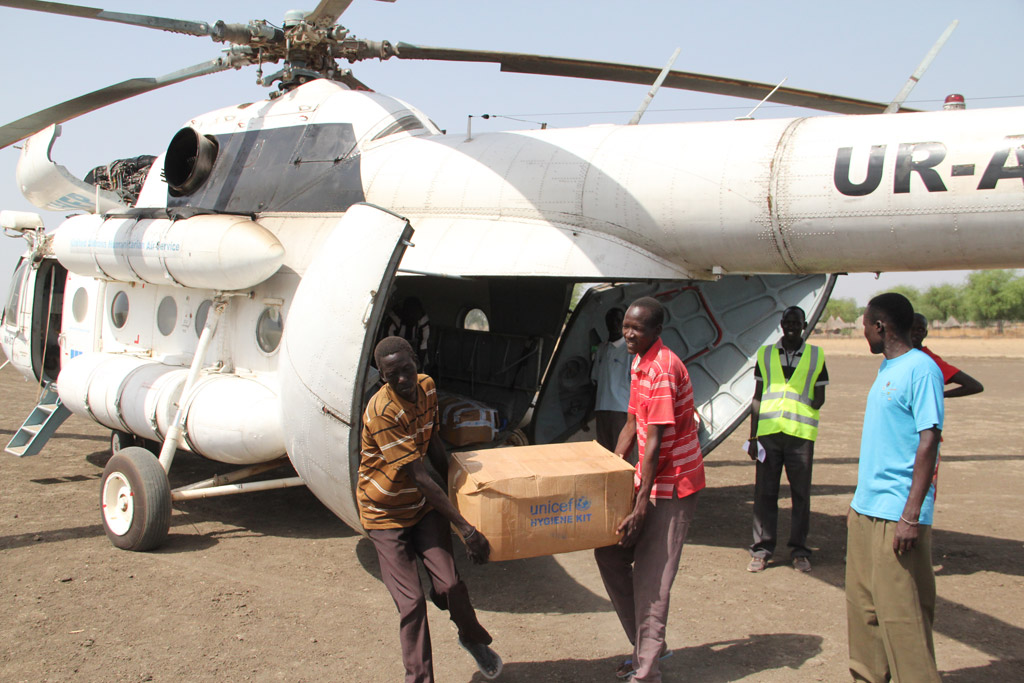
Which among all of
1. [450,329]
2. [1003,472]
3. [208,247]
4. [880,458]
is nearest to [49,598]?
[208,247]

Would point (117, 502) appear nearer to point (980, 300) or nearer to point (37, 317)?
point (37, 317)

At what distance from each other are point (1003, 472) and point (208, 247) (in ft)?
28.7

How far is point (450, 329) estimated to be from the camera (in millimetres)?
8203

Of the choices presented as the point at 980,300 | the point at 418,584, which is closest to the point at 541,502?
the point at 418,584

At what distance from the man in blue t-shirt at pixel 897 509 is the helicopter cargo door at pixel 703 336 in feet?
10.6

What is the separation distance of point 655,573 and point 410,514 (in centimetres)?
122

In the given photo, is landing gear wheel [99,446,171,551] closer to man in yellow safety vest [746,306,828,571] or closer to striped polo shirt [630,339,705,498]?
striped polo shirt [630,339,705,498]

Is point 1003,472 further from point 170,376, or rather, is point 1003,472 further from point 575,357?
point 170,376

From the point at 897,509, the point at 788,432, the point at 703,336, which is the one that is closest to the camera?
the point at 897,509

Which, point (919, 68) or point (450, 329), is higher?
point (919, 68)

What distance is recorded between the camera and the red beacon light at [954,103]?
4.96 metres

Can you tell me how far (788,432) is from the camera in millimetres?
5789

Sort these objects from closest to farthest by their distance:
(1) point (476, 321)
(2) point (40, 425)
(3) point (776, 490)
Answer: (3) point (776, 490)
(1) point (476, 321)
(2) point (40, 425)

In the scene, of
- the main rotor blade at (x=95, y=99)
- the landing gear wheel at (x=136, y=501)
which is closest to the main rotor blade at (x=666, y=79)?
the main rotor blade at (x=95, y=99)
